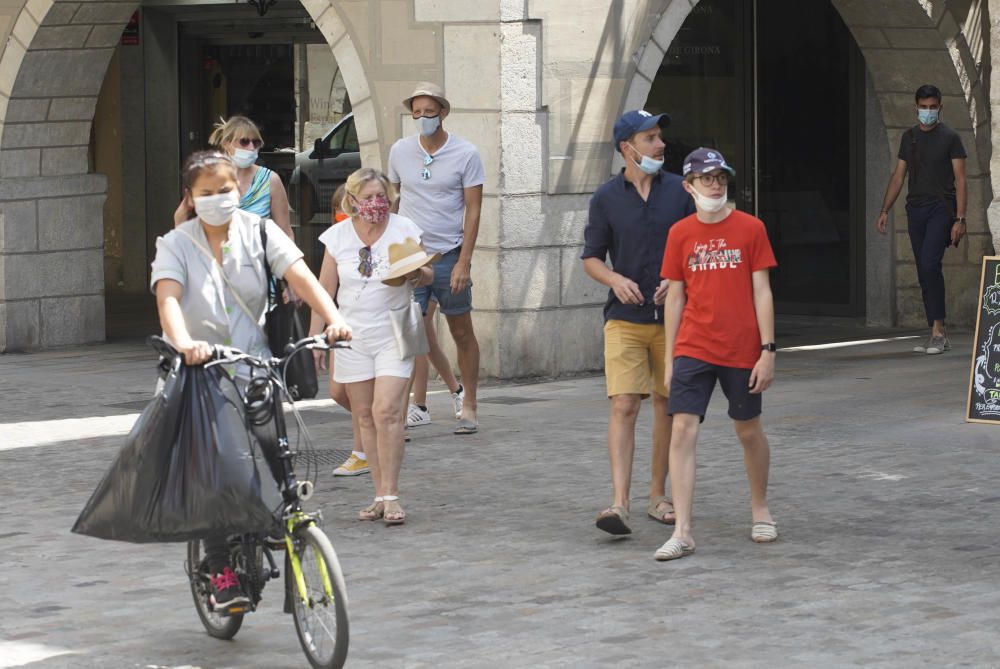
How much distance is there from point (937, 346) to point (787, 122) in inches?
134

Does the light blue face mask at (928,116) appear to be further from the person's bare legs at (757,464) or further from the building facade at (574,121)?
the person's bare legs at (757,464)

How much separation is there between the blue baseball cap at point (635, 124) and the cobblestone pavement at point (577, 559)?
1.62m

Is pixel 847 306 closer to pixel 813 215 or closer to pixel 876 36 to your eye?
pixel 813 215

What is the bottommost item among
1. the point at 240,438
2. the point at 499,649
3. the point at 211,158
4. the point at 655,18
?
the point at 499,649

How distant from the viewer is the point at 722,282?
7.46 meters

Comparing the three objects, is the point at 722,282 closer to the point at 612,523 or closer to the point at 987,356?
the point at 612,523

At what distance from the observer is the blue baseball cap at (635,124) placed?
797 cm

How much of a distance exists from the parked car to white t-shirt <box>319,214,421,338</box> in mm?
10160

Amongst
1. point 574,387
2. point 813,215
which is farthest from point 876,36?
point 574,387

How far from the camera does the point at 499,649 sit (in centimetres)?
615

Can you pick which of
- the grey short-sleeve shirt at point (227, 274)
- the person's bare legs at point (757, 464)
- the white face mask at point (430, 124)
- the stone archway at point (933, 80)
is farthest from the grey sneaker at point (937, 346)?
the grey short-sleeve shirt at point (227, 274)

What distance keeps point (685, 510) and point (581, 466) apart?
2.04 meters

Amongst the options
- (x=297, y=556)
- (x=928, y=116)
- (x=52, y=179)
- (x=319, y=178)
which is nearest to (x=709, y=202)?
(x=297, y=556)

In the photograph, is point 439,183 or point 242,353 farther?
point 439,183
